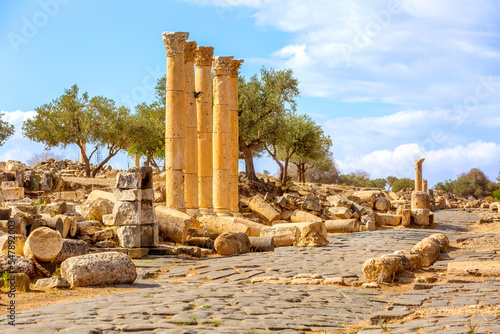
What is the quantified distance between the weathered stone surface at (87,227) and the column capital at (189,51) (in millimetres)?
8768

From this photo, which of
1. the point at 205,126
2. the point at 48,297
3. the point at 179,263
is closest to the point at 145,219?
the point at 179,263

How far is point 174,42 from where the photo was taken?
20.1 metres

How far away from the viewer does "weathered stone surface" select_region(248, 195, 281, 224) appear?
83.4 ft

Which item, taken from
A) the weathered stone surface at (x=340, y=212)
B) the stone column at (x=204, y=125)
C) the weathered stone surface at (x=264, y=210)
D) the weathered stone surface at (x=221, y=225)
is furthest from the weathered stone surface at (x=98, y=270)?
the weathered stone surface at (x=340, y=212)

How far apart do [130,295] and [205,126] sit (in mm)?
15305

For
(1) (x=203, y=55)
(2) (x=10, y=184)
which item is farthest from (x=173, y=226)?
(2) (x=10, y=184)

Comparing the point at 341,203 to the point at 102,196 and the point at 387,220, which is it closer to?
the point at 387,220

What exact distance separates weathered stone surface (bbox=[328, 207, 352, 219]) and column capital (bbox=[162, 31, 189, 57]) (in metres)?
11.7

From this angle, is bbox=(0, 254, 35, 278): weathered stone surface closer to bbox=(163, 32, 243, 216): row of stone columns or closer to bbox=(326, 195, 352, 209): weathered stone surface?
bbox=(163, 32, 243, 216): row of stone columns

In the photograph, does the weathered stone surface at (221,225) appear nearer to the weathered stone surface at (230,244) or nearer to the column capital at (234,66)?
the weathered stone surface at (230,244)

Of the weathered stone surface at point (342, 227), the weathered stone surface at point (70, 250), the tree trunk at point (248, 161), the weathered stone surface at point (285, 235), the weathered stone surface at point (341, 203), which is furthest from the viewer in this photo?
the tree trunk at point (248, 161)

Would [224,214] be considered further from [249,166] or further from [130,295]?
[130,295]

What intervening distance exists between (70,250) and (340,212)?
18.2 metres

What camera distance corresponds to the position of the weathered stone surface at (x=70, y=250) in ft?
36.7
